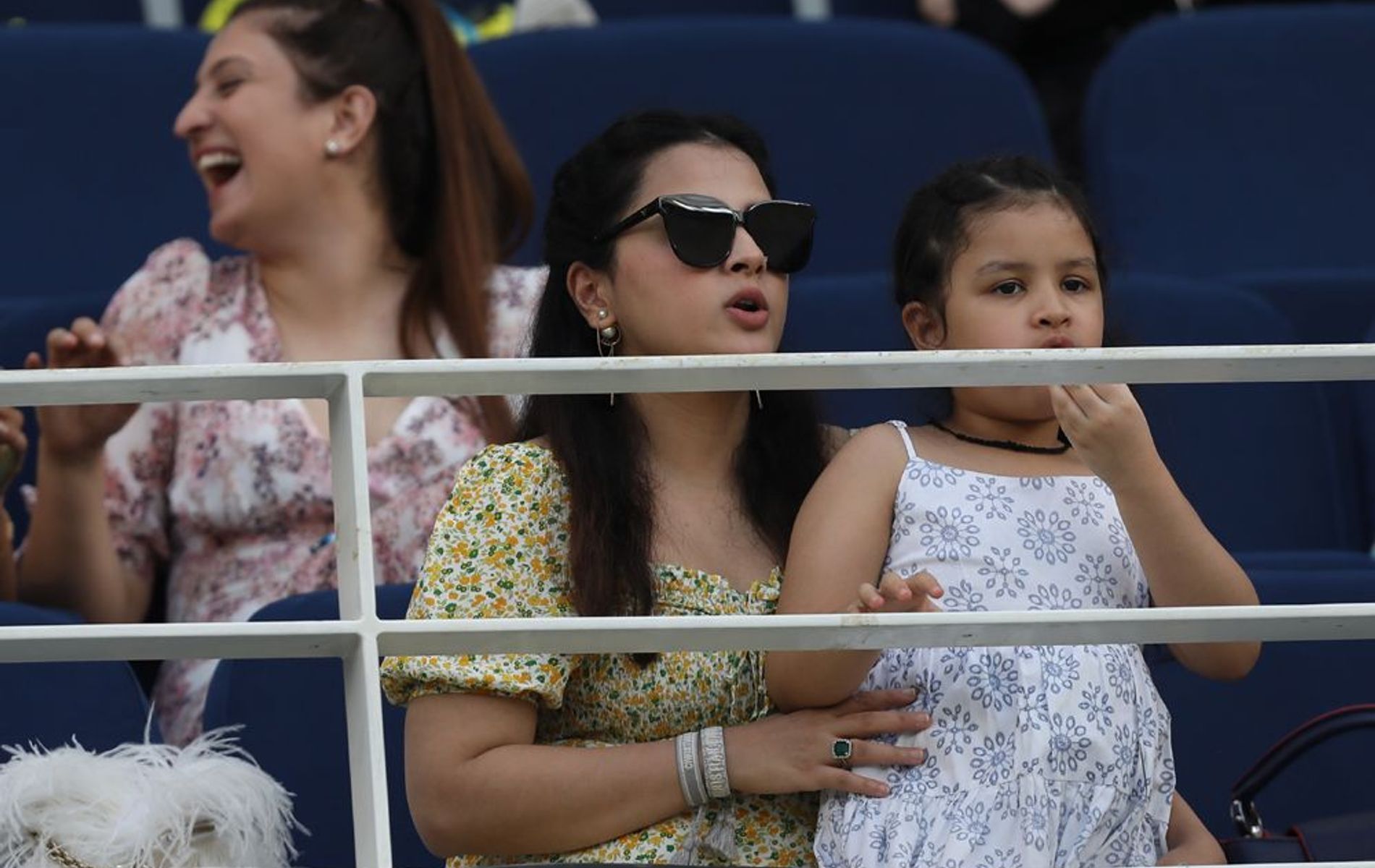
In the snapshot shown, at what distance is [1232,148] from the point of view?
11.1 feet

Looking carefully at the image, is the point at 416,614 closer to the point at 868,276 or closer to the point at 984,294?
the point at 984,294

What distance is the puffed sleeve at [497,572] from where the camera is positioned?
1740 mm

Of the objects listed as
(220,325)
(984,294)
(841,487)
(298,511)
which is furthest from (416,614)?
(220,325)

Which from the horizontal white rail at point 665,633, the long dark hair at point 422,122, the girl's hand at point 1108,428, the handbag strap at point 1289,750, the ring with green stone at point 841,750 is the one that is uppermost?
the long dark hair at point 422,122

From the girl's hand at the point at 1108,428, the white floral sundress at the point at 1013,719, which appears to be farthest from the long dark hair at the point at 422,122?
the girl's hand at the point at 1108,428

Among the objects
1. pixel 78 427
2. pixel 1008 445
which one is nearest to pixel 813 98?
pixel 78 427

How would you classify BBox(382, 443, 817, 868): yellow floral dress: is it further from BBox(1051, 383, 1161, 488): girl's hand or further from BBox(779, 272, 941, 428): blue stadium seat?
BBox(779, 272, 941, 428): blue stadium seat

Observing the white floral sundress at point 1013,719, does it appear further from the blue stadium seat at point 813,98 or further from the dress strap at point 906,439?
the blue stadium seat at point 813,98

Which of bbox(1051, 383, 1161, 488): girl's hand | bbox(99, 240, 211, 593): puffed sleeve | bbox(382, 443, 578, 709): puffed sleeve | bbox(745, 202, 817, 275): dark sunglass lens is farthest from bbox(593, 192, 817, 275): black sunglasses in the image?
bbox(99, 240, 211, 593): puffed sleeve

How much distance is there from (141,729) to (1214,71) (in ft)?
6.65

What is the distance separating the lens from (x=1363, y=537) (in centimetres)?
288

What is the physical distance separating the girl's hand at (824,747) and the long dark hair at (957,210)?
395mm

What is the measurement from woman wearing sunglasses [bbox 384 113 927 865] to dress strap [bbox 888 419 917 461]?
125mm

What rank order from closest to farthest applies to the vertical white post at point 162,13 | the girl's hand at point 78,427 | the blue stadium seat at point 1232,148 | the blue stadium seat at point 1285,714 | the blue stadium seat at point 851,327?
1. the blue stadium seat at point 1285,714
2. the girl's hand at point 78,427
3. the blue stadium seat at point 851,327
4. the blue stadium seat at point 1232,148
5. the vertical white post at point 162,13
